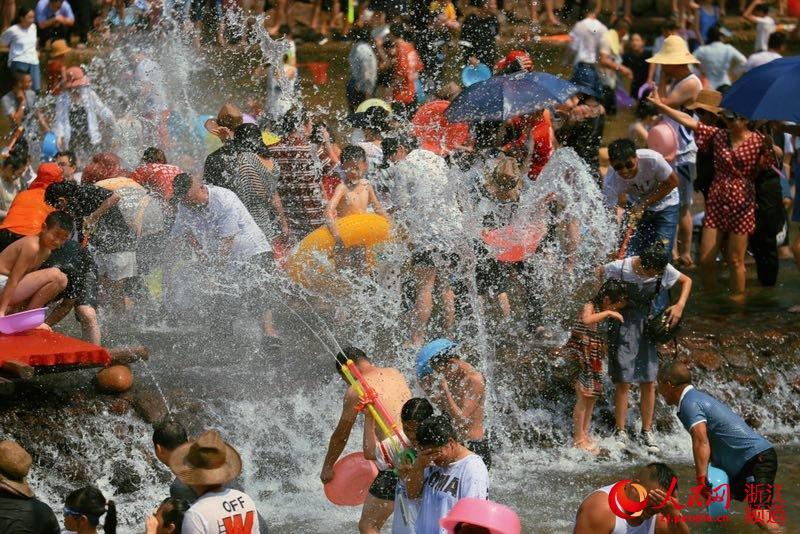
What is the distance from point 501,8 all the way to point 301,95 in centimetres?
450

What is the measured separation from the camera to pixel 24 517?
6.40 metres

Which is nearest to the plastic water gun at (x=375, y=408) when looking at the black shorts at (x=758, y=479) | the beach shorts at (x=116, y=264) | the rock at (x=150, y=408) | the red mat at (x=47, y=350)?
the black shorts at (x=758, y=479)

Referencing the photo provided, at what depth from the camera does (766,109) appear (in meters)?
10.6

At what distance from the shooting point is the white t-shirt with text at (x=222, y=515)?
19.6 feet

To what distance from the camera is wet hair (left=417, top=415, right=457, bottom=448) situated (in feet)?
20.4

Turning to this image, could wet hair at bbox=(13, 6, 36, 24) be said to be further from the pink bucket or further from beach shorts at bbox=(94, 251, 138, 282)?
the pink bucket

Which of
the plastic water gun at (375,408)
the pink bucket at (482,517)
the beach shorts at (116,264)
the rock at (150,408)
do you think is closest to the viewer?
the pink bucket at (482,517)

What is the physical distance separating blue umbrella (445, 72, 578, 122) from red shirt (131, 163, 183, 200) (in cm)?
235

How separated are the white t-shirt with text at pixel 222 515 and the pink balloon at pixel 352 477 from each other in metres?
1.48

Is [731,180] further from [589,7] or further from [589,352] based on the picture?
[589,7]

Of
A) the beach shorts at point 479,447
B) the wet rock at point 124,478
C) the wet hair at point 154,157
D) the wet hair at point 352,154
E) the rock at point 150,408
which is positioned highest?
the wet hair at point 352,154

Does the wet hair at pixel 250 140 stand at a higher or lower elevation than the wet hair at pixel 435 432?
lower

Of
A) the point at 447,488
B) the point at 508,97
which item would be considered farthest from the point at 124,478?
the point at 508,97

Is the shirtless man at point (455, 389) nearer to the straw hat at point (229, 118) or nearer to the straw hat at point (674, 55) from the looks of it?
the straw hat at point (229, 118)
